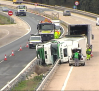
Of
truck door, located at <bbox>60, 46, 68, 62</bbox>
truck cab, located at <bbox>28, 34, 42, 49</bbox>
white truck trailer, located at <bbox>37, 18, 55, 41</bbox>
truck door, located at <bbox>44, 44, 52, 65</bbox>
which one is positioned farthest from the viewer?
white truck trailer, located at <bbox>37, 18, 55, 41</bbox>

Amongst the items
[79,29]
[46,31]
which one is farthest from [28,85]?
[46,31]

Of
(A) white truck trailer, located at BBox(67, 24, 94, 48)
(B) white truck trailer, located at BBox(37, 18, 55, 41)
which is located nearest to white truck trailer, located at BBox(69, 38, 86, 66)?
(A) white truck trailer, located at BBox(67, 24, 94, 48)

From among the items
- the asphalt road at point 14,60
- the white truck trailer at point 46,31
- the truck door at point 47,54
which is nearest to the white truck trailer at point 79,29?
the asphalt road at point 14,60

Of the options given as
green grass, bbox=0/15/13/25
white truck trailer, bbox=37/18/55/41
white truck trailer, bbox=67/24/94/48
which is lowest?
green grass, bbox=0/15/13/25

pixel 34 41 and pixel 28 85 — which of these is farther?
pixel 34 41

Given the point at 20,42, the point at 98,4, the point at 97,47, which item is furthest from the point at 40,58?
the point at 98,4

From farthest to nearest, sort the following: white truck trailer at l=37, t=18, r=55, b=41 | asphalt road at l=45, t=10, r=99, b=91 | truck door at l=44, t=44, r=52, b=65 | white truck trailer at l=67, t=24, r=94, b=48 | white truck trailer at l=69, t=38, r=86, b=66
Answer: white truck trailer at l=37, t=18, r=55, b=41 → white truck trailer at l=67, t=24, r=94, b=48 → truck door at l=44, t=44, r=52, b=65 → white truck trailer at l=69, t=38, r=86, b=66 → asphalt road at l=45, t=10, r=99, b=91

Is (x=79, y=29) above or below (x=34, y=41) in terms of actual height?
above

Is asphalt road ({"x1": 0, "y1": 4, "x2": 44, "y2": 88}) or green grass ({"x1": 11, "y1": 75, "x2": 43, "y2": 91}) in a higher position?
green grass ({"x1": 11, "y1": 75, "x2": 43, "y2": 91})

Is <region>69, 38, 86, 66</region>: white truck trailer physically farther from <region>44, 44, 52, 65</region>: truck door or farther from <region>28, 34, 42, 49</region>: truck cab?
<region>28, 34, 42, 49</region>: truck cab

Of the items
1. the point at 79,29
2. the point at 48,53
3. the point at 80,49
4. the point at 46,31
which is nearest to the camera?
the point at 80,49

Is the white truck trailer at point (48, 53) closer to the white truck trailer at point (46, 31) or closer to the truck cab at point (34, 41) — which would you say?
the truck cab at point (34, 41)

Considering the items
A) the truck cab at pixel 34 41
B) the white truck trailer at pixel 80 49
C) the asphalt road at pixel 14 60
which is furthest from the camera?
the truck cab at pixel 34 41

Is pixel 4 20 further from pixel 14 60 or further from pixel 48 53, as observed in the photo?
pixel 48 53
